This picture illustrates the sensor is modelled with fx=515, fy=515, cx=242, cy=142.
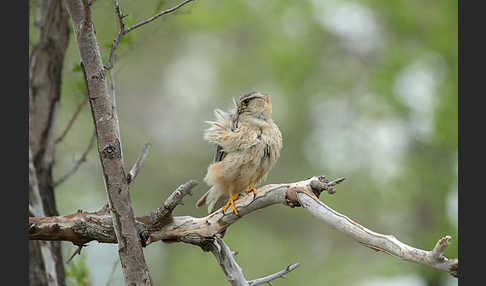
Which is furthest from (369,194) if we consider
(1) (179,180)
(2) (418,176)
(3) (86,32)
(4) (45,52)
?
(3) (86,32)

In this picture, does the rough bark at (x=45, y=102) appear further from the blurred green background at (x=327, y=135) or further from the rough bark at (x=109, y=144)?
the blurred green background at (x=327, y=135)

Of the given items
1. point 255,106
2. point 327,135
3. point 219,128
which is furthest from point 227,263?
point 327,135

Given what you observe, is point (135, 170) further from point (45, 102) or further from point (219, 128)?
point (45, 102)

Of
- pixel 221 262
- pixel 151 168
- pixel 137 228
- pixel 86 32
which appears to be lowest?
pixel 221 262

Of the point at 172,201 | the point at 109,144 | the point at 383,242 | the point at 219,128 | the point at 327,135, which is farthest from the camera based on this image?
the point at 327,135

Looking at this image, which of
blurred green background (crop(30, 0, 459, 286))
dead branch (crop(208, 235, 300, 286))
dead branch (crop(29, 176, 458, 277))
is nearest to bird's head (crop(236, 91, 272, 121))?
dead branch (crop(29, 176, 458, 277))

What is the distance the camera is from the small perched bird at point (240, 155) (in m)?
4.04

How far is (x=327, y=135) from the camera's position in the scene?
1103cm

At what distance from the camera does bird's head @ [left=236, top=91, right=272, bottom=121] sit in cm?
436

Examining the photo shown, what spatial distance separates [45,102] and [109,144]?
1.97 meters

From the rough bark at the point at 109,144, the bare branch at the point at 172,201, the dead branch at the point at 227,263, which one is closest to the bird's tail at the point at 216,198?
the dead branch at the point at 227,263

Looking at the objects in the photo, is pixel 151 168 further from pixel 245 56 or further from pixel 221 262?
pixel 221 262

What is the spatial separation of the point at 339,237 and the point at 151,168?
451 cm

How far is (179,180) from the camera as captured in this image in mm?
11367
